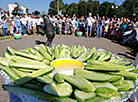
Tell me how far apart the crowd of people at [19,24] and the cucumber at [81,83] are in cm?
933

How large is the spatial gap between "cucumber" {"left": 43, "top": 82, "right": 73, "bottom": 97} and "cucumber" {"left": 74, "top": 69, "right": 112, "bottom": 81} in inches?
8.2

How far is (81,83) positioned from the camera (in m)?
1.11

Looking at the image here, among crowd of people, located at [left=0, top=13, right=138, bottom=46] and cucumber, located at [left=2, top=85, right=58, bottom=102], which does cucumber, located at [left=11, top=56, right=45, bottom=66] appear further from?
crowd of people, located at [left=0, top=13, right=138, bottom=46]

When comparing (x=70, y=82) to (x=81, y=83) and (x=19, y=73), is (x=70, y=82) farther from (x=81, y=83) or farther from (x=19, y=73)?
(x=19, y=73)

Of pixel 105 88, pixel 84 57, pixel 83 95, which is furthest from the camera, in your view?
pixel 84 57

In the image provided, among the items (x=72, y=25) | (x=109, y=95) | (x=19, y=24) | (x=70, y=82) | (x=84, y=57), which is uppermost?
(x=19, y=24)

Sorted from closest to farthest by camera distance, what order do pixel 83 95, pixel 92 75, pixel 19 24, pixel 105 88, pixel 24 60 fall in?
pixel 83 95 → pixel 105 88 → pixel 92 75 → pixel 24 60 → pixel 19 24

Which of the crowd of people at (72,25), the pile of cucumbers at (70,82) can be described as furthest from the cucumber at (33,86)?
the crowd of people at (72,25)

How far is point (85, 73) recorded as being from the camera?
128 cm

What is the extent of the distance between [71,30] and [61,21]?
1.21 metres

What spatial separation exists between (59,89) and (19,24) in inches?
397

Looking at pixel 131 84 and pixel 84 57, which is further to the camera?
pixel 84 57

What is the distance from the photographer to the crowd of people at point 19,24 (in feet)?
31.6

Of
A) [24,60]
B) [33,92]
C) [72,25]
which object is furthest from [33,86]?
[72,25]
